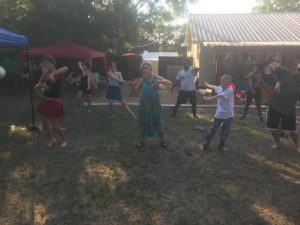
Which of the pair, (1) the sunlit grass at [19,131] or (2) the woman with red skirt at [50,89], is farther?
(1) the sunlit grass at [19,131]

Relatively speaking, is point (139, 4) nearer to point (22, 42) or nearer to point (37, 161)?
point (22, 42)

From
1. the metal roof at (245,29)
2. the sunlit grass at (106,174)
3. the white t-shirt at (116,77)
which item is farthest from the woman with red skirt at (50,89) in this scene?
the metal roof at (245,29)

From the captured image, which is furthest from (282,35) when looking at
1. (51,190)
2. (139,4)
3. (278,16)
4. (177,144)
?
(51,190)

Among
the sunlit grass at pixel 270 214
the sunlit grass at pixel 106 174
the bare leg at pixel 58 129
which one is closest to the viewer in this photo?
the sunlit grass at pixel 270 214

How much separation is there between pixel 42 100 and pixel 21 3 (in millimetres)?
14668

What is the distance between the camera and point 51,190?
4840 millimetres

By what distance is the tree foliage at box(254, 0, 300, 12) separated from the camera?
45000 millimetres

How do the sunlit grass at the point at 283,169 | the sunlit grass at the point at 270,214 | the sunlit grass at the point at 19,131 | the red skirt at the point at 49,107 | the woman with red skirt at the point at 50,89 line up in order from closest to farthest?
the sunlit grass at the point at 270,214 < the sunlit grass at the point at 283,169 < the woman with red skirt at the point at 50,89 < the red skirt at the point at 49,107 < the sunlit grass at the point at 19,131

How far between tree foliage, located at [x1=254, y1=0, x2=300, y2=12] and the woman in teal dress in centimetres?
4373

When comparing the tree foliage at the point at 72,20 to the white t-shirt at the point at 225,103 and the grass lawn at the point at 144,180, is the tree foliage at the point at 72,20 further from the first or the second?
the white t-shirt at the point at 225,103

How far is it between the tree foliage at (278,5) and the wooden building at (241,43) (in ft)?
88.4

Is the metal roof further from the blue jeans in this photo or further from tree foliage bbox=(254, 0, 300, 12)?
tree foliage bbox=(254, 0, 300, 12)

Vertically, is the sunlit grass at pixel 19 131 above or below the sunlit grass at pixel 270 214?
below

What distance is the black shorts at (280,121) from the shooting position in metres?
6.35
